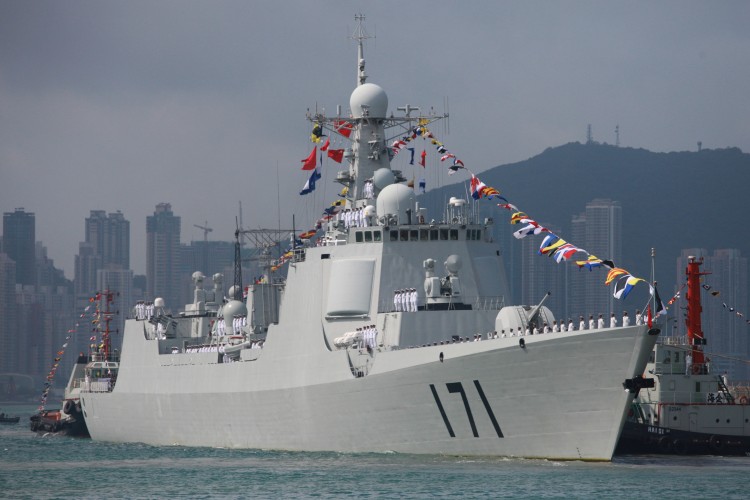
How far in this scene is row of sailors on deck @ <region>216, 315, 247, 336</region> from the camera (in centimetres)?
4472

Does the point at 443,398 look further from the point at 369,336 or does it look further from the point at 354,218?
the point at 354,218

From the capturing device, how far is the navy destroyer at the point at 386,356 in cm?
2997

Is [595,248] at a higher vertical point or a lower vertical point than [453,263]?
higher

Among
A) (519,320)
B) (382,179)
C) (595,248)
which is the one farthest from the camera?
(595,248)

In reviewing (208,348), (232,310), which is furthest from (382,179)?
(208,348)

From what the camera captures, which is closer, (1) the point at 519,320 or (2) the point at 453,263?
(1) the point at 519,320

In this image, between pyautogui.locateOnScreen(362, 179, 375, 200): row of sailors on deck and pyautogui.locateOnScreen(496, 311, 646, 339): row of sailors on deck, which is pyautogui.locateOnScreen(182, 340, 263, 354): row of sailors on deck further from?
pyautogui.locateOnScreen(496, 311, 646, 339): row of sailors on deck

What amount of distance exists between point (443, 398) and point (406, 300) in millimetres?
4093

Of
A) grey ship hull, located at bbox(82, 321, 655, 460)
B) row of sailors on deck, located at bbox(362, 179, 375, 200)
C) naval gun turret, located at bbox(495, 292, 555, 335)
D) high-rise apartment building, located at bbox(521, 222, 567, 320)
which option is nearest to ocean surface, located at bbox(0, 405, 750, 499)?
grey ship hull, located at bbox(82, 321, 655, 460)

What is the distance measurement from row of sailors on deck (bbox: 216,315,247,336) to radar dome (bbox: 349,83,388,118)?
8338 mm

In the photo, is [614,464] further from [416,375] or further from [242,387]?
[242,387]

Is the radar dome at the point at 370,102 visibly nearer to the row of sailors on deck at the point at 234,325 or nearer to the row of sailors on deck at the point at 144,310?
the row of sailors on deck at the point at 234,325

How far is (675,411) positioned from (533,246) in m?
108

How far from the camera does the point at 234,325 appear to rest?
1783 inches
